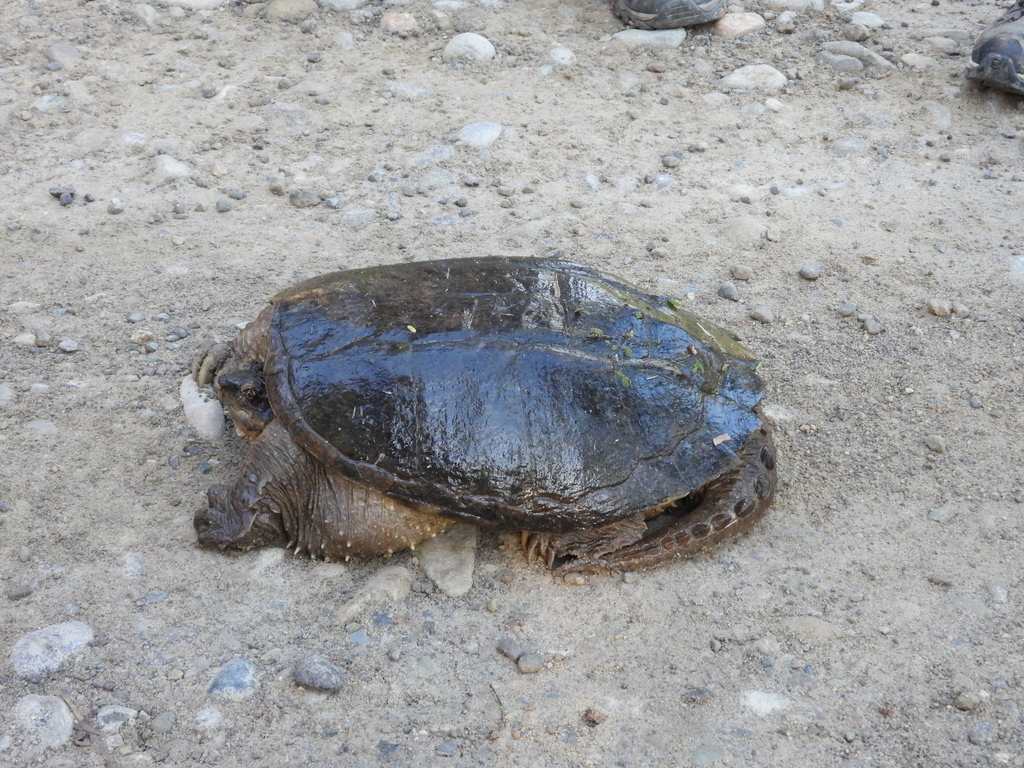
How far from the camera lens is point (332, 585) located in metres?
3.11

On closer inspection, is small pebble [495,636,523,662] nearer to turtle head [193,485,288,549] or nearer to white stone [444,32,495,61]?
turtle head [193,485,288,549]

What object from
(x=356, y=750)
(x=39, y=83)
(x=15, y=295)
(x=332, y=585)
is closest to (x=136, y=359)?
(x=15, y=295)

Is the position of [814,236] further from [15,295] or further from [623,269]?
[15,295]

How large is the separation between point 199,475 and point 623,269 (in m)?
2.36

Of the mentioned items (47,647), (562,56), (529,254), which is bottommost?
(529,254)

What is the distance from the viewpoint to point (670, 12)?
Answer: 6535 millimetres

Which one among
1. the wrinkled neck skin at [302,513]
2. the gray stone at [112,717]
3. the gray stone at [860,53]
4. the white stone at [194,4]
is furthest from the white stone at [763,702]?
the white stone at [194,4]

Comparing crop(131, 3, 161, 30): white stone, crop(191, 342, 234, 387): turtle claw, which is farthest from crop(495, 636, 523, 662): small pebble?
crop(131, 3, 161, 30): white stone

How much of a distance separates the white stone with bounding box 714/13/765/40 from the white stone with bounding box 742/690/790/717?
17.4 ft

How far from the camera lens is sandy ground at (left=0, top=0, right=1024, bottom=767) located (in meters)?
2.65

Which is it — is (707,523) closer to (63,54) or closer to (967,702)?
(967,702)

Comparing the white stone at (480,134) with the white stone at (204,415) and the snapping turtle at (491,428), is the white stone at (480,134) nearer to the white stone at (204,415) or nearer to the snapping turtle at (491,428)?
the snapping turtle at (491,428)

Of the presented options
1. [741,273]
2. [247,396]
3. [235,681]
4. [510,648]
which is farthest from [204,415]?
[741,273]

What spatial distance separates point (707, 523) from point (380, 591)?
3.75 feet
